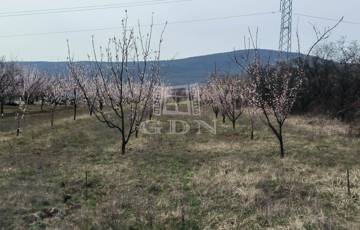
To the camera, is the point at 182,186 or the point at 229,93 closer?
the point at 182,186

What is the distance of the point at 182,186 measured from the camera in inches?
362

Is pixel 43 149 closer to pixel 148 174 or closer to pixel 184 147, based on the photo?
pixel 184 147

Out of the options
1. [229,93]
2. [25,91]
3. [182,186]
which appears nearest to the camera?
[182,186]

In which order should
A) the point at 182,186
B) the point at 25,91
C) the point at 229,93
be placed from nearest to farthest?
the point at 182,186 < the point at 229,93 < the point at 25,91

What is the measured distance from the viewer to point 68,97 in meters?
45.8

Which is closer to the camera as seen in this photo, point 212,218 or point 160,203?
point 212,218

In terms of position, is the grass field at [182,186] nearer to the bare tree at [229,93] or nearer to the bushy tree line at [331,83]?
the bare tree at [229,93]

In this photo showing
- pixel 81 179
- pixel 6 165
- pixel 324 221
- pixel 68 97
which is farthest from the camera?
pixel 68 97

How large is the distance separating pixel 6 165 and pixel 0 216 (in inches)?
206

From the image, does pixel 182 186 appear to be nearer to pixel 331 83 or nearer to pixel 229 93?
pixel 229 93

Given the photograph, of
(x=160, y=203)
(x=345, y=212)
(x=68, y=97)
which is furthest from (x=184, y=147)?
(x=68, y=97)

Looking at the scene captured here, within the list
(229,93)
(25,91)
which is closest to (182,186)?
(229,93)

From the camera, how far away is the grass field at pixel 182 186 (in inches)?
273

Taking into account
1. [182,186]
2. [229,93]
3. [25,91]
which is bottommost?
[182,186]
